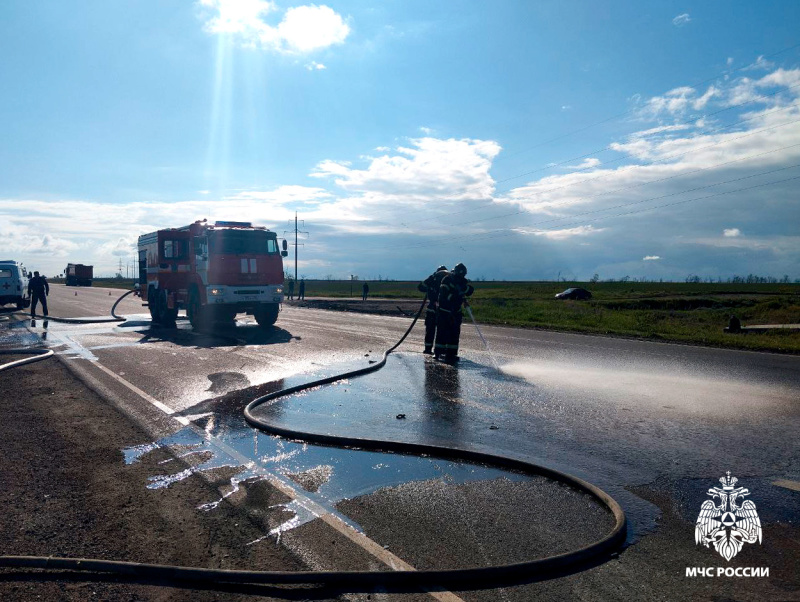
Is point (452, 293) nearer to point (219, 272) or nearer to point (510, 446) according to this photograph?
point (510, 446)

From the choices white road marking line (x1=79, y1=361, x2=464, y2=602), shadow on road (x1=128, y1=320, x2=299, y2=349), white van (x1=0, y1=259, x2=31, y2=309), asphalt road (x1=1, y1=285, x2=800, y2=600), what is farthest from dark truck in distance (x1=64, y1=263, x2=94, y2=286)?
white road marking line (x1=79, y1=361, x2=464, y2=602)

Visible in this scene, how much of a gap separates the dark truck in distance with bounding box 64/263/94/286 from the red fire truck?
80816 millimetres

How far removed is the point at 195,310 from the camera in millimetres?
20219

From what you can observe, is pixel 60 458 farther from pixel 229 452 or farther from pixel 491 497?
pixel 491 497

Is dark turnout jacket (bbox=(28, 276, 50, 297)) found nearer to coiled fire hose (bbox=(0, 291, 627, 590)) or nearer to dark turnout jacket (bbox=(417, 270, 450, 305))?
dark turnout jacket (bbox=(417, 270, 450, 305))

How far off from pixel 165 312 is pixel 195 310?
220 cm

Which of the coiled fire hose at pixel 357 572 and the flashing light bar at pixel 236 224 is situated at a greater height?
the flashing light bar at pixel 236 224

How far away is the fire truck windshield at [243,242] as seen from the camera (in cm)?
1906

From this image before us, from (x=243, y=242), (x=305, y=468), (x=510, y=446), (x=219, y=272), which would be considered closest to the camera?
(x=305, y=468)

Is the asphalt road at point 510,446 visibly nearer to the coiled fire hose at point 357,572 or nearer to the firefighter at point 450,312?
the coiled fire hose at point 357,572

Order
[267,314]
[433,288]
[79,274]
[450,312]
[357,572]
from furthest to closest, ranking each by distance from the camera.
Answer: [79,274] < [267,314] < [433,288] < [450,312] < [357,572]

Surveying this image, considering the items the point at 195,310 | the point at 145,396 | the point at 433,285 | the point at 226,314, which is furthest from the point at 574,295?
the point at 145,396

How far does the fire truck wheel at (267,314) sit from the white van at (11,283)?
1630 cm

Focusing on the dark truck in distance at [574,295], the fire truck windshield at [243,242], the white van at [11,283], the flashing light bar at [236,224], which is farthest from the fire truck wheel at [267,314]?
the dark truck in distance at [574,295]
